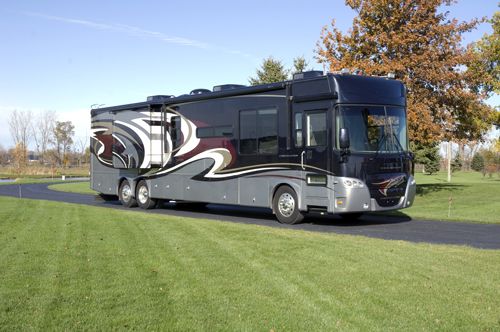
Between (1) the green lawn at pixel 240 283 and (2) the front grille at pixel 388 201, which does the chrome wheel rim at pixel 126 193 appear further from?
(2) the front grille at pixel 388 201

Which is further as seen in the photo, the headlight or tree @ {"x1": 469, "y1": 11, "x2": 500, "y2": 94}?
tree @ {"x1": 469, "y1": 11, "x2": 500, "y2": 94}

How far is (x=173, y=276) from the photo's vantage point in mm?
7531

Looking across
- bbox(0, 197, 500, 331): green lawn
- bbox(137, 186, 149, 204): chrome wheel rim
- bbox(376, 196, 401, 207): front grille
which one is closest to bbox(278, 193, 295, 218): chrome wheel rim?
bbox(376, 196, 401, 207): front grille

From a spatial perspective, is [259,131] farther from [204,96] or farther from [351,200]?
[351,200]

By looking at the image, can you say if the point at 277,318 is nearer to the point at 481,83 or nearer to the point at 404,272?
the point at 404,272

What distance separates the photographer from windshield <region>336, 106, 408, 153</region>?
1406cm

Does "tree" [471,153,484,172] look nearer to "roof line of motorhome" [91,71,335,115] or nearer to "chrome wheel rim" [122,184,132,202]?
"roof line of motorhome" [91,71,335,115]

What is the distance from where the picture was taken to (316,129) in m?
14.5

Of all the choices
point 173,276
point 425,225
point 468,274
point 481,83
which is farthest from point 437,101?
point 173,276

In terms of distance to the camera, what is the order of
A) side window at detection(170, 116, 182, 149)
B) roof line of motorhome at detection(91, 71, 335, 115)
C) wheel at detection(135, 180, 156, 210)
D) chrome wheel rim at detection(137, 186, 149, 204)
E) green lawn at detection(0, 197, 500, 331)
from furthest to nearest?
chrome wheel rim at detection(137, 186, 149, 204) → wheel at detection(135, 180, 156, 210) → side window at detection(170, 116, 182, 149) → roof line of motorhome at detection(91, 71, 335, 115) → green lawn at detection(0, 197, 500, 331)

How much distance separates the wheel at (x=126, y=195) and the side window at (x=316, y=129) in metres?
9.28

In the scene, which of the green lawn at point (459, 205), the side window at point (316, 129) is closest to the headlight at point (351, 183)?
the side window at point (316, 129)

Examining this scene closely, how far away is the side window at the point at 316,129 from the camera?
14.3m

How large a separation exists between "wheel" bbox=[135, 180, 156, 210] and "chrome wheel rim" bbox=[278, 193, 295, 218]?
6802 mm
